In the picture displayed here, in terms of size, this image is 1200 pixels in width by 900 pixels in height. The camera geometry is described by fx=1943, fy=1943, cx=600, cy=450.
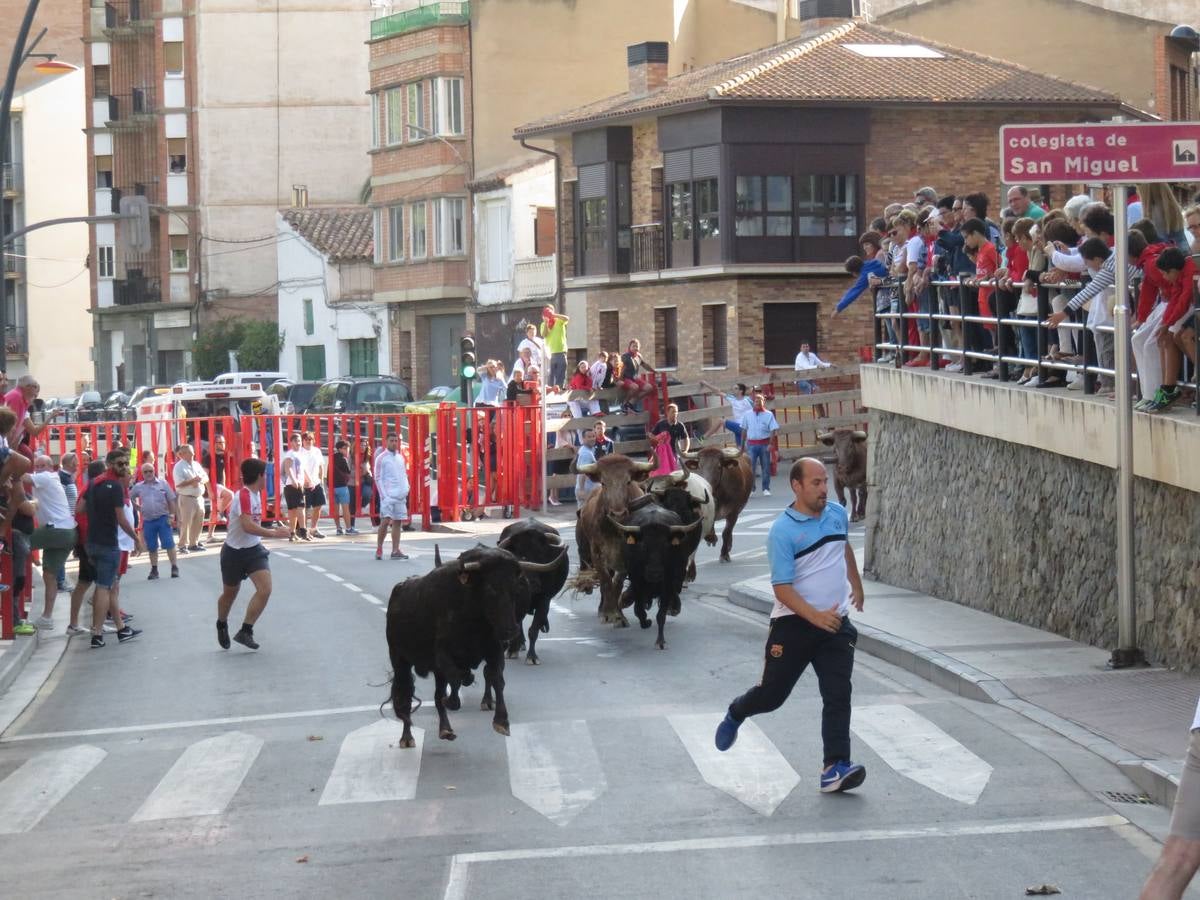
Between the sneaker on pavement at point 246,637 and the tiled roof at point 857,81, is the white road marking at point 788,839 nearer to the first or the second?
the sneaker on pavement at point 246,637

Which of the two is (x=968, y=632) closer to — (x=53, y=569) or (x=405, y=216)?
(x=53, y=569)

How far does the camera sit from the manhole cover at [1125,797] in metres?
10.9

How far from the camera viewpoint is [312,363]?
233 ft

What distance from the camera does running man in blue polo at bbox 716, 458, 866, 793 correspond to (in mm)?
11055

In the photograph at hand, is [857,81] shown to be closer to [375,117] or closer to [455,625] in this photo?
[375,117]

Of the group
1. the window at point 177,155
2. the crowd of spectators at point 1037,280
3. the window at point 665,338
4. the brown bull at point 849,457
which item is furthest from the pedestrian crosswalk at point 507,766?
the window at point 177,155

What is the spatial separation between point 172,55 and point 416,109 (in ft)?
73.0

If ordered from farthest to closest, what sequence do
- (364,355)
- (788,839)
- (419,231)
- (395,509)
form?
(364,355)
(419,231)
(395,509)
(788,839)

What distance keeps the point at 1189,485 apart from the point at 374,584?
1311cm

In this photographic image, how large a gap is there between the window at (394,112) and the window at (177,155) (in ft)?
63.1

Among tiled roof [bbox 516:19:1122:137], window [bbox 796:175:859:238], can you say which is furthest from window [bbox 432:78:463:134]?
window [bbox 796:175:859:238]

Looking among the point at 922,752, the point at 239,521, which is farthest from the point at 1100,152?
the point at 239,521

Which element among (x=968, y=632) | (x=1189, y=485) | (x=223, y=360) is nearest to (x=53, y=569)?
(x=968, y=632)

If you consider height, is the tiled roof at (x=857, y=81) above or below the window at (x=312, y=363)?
above
